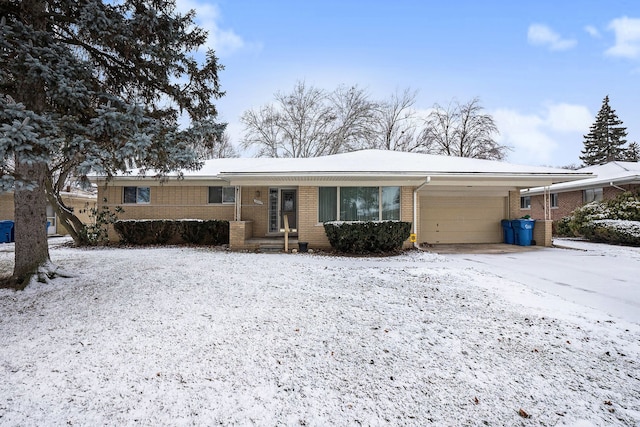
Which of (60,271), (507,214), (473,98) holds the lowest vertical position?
(60,271)

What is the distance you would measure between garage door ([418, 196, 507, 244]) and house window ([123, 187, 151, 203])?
35.8 feet

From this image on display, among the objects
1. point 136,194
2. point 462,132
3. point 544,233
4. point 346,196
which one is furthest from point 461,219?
point 462,132

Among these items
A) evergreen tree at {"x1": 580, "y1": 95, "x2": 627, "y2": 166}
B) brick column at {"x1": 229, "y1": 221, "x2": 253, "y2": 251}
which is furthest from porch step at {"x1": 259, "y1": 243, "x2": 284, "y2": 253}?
evergreen tree at {"x1": 580, "y1": 95, "x2": 627, "y2": 166}

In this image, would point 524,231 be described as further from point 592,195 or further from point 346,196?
point 592,195

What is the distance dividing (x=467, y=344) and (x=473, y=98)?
3058 centimetres

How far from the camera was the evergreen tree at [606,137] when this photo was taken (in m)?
37.2

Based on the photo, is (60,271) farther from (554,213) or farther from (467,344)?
(554,213)

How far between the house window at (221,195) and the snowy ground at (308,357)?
308 inches

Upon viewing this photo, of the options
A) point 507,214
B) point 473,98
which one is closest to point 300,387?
point 507,214

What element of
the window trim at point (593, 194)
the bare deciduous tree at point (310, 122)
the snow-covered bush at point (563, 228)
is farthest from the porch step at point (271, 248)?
the bare deciduous tree at point (310, 122)

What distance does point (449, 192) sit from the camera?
494 inches

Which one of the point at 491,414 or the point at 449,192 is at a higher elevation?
the point at 449,192

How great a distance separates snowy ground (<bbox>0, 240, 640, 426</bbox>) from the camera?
93.1 inches

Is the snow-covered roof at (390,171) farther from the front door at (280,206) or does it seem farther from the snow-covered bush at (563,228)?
the snow-covered bush at (563,228)
